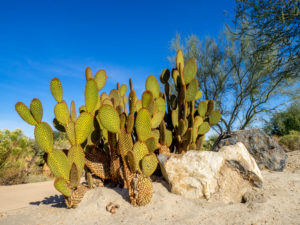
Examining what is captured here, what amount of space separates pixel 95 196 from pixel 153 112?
1.26 meters

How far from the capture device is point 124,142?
8.86ft

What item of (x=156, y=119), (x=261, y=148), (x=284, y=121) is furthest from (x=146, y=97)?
(x=284, y=121)

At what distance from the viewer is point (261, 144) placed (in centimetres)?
439

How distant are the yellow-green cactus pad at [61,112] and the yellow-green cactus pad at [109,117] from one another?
0.49 metres

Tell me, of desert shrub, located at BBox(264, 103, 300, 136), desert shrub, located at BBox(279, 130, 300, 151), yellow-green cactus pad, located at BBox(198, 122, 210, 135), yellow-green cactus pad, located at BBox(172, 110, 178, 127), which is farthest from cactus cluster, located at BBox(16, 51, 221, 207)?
desert shrub, located at BBox(264, 103, 300, 136)

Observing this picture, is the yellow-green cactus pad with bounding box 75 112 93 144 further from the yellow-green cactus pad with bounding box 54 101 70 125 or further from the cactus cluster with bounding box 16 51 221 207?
the yellow-green cactus pad with bounding box 54 101 70 125

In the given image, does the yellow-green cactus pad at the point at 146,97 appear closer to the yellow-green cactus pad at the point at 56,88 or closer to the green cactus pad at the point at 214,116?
the yellow-green cactus pad at the point at 56,88

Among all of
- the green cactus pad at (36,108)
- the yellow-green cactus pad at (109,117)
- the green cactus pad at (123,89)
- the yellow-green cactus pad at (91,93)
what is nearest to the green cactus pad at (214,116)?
the green cactus pad at (123,89)

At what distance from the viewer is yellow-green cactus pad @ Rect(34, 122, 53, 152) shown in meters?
2.65

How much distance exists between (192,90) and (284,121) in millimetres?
13407

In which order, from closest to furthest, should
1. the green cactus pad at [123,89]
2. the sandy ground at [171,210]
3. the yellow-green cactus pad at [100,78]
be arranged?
the sandy ground at [171,210]
the yellow-green cactus pad at [100,78]
the green cactus pad at [123,89]

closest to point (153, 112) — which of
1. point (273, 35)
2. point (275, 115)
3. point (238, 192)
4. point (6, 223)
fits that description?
point (238, 192)

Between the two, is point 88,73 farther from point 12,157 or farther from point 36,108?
point 12,157

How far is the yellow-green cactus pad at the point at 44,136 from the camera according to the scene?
8.70 feet
